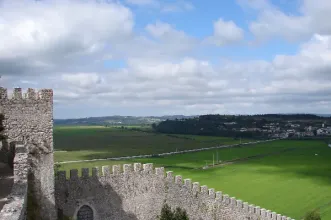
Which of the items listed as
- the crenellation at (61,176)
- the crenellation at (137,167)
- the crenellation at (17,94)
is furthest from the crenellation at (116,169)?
the crenellation at (17,94)

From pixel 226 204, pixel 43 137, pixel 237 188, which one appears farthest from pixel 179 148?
pixel 43 137

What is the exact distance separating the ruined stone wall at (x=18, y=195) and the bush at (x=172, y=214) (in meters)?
9.76

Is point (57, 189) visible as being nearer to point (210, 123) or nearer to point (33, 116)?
point (33, 116)

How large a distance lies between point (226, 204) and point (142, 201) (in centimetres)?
518

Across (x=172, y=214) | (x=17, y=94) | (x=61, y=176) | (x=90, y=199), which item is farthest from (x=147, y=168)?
(x=17, y=94)

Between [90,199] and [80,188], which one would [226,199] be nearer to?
[90,199]

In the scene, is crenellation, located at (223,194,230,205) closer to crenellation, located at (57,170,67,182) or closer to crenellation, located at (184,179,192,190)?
crenellation, located at (184,179,192,190)

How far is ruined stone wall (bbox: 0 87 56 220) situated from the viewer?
15.6 meters

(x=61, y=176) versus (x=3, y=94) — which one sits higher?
(x=3, y=94)

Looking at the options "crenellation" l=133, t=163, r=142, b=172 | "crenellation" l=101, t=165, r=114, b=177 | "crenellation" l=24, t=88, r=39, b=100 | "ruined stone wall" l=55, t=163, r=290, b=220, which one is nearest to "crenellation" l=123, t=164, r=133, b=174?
"ruined stone wall" l=55, t=163, r=290, b=220

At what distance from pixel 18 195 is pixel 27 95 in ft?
19.4

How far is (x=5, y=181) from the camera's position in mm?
13969

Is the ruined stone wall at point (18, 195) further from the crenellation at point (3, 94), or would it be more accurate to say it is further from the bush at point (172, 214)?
the bush at point (172, 214)

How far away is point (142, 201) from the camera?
2142cm
